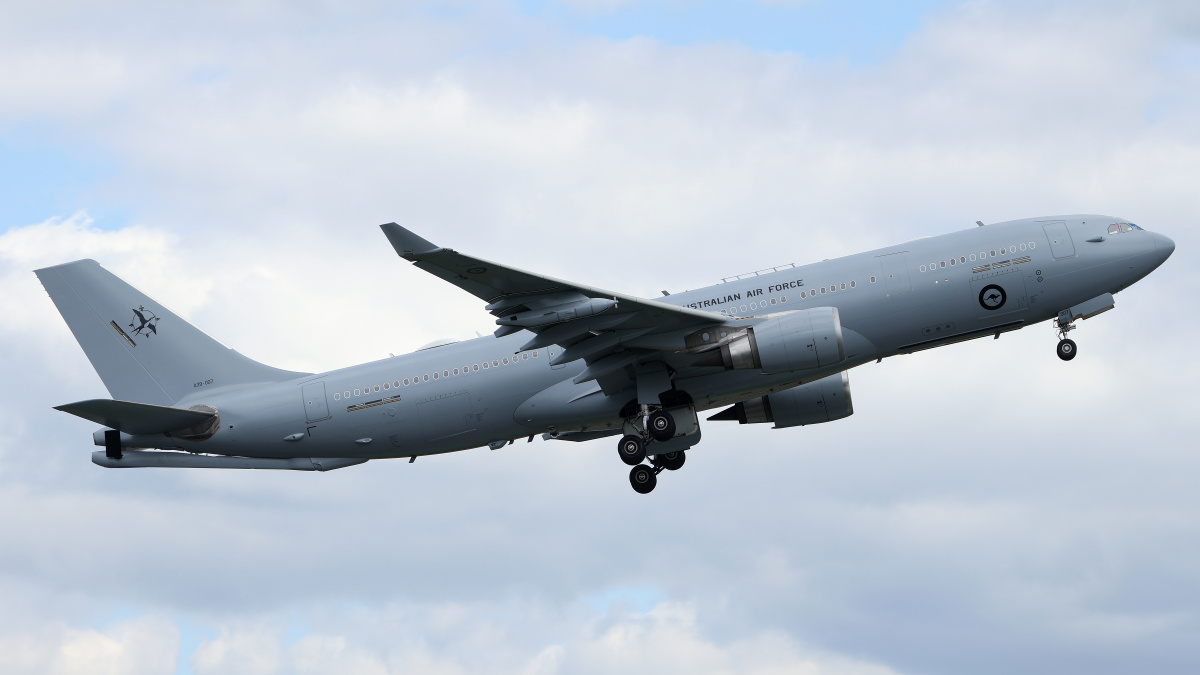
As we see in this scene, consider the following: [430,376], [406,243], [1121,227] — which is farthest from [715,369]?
[1121,227]

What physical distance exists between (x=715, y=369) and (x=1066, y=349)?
10.1 m

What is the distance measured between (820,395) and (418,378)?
13.0 metres

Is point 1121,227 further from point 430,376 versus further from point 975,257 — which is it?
point 430,376

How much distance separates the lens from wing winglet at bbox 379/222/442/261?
94.9ft

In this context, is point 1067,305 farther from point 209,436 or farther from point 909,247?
point 209,436

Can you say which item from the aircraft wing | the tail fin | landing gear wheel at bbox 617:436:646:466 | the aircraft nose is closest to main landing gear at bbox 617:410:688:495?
landing gear wheel at bbox 617:436:646:466

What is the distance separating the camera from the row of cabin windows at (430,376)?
3784cm

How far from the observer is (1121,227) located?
36.0 metres

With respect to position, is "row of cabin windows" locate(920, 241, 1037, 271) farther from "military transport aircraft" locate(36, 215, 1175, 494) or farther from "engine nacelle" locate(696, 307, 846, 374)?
"engine nacelle" locate(696, 307, 846, 374)

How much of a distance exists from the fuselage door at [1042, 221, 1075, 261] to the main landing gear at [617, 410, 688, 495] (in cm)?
1183

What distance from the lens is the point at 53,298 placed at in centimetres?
4106

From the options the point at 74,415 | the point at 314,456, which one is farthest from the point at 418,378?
the point at 74,415

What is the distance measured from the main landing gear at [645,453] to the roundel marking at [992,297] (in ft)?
30.8

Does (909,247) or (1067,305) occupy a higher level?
(909,247)
